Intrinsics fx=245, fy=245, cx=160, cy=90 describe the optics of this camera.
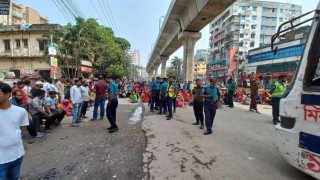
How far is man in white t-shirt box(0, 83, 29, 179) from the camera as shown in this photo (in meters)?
2.69

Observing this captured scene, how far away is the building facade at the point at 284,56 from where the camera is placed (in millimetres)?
34719

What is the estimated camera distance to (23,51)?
32844 millimetres

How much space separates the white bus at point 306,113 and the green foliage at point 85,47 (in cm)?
2040

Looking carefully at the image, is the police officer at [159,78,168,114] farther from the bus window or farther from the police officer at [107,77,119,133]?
the bus window

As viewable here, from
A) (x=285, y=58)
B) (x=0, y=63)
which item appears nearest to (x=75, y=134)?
(x=0, y=63)

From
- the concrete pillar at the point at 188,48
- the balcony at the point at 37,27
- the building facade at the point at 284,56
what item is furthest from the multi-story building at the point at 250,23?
the concrete pillar at the point at 188,48

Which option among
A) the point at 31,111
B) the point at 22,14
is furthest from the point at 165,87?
the point at 22,14

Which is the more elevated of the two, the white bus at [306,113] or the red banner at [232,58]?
the red banner at [232,58]

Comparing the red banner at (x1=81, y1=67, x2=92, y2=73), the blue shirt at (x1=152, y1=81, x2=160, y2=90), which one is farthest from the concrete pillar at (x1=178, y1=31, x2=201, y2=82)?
the red banner at (x1=81, y1=67, x2=92, y2=73)

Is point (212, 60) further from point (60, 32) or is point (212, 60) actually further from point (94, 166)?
Answer: point (94, 166)

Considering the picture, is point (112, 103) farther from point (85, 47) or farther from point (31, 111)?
point (85, 47)

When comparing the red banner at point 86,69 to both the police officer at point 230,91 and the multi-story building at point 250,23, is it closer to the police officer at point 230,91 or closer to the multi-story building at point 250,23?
the police officer at point 230,91

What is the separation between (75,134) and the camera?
7.02 m

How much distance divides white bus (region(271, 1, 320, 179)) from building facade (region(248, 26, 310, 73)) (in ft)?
103
